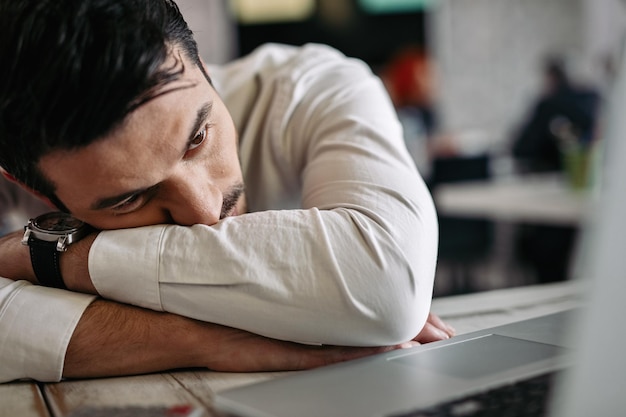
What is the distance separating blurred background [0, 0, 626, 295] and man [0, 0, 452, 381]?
2706 mm

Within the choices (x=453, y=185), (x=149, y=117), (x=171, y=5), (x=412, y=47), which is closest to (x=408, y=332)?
(x=149, y=117)

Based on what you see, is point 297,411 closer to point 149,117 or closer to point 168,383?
point 168,383

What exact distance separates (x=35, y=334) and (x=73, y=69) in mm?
297

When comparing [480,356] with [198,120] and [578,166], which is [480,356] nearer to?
[198,120]

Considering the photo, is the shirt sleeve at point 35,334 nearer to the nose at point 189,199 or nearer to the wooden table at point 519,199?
the nose at point 189,199

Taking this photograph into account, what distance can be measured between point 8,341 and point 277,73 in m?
0.69

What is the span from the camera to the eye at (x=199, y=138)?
2.98ft

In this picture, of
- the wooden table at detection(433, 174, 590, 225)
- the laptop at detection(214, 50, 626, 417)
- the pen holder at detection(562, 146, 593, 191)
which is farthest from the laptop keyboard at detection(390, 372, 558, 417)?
the pen holder at detection(562, 146, 593, 191)

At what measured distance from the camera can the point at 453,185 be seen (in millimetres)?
3668

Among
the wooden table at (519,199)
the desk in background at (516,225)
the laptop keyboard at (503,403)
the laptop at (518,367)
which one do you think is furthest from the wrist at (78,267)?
the desk in background at (516,225)

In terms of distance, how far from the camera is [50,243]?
94 cm

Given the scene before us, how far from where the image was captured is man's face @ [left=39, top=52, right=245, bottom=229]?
2.73 feet

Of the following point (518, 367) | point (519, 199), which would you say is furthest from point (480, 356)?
point (519, 199)

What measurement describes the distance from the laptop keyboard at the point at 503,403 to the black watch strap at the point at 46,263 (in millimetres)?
514
